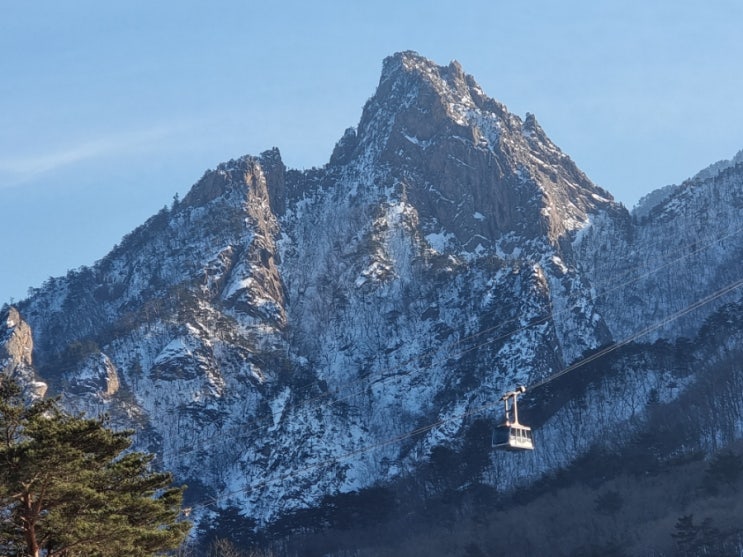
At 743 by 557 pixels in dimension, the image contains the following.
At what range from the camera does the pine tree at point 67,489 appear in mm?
48219

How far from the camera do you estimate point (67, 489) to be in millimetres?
49969

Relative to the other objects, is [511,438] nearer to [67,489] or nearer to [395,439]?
[67,489]

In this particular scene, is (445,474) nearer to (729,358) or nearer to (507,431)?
(729,358)

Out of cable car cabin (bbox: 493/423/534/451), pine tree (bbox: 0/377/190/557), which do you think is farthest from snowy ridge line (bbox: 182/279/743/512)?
pine tree (bbox: 0/377/190/557)

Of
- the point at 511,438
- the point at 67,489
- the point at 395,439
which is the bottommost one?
the point at 67,489

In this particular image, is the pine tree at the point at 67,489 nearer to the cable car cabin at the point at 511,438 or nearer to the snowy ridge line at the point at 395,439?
the cable car cabin at the point at 511,438

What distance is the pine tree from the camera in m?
48.2

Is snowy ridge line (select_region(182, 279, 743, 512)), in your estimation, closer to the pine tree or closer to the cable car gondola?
the cable car gondola

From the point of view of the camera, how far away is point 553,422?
17988cm

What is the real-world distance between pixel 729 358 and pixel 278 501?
221 feet

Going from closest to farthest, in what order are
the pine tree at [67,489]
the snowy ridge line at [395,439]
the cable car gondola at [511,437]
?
1. the pine tree at [67,489]
2. the cable car gondola at [511,437]
3. the snowy ridge line at [395,439]

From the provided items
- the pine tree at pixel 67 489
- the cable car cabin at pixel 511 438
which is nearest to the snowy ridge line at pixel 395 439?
the cable car cabin at pixel 511 438

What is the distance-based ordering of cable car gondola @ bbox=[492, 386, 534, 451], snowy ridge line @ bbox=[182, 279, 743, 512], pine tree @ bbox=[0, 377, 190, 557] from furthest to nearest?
1. snowy ridge line @ bbox=[182, 279, 743, 512]
2. cable car gondola @ bbox=[492, 386, 534, 451]
3. pine tree @ bbox=[0, 377, 190, 557]

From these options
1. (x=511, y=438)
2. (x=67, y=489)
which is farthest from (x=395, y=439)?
(x=67, y=489)
